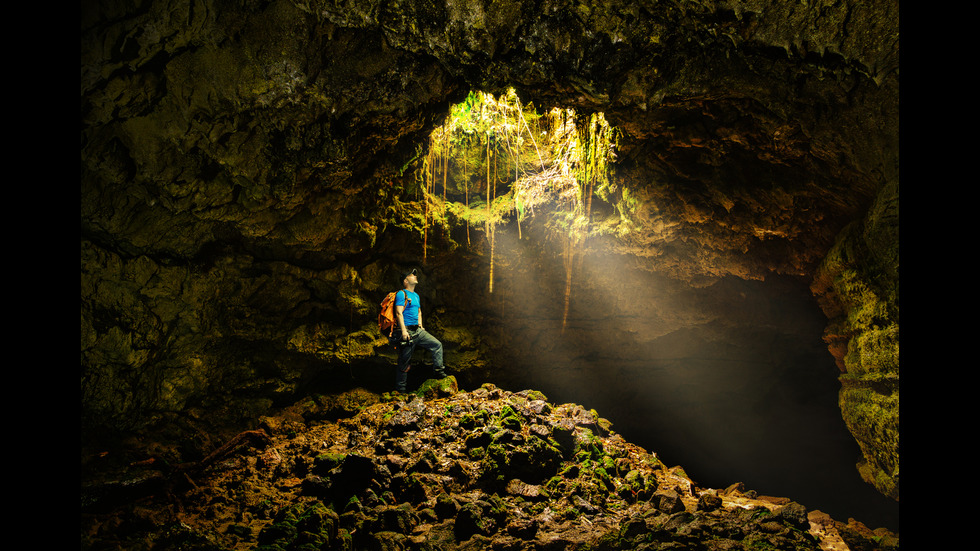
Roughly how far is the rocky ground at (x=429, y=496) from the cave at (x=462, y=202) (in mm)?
134

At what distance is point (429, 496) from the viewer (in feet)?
12.0

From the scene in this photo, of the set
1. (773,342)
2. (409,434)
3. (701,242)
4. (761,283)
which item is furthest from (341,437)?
(773,342)

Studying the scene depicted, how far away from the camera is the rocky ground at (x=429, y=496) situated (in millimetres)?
3002

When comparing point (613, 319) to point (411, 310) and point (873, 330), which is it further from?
point (873, 330)

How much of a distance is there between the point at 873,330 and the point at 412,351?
500 centimetres

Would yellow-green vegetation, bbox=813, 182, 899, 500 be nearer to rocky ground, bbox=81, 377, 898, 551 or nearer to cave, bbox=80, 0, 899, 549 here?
cave, bbox=80, 0, 899, 549

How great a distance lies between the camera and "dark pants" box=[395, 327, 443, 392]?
225 inches

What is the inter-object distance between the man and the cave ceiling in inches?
59.8

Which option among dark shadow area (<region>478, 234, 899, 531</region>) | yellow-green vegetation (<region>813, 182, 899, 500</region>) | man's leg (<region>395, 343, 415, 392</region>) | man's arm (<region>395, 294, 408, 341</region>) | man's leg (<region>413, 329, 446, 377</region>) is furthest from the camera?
dark shadow area (<region>478, 234, 899, 531</region>)

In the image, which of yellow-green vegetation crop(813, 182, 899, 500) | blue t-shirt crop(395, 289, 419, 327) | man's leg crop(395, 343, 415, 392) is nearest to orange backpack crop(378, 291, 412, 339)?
blue t-shirt crop(395, 289, 419, 327)

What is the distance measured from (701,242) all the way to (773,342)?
3.46 m

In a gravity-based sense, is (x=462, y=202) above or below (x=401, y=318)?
above

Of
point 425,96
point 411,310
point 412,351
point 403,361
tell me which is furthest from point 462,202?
point 425,96

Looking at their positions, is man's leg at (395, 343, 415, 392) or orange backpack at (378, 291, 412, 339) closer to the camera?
orange backpack at (378, 291, 412, 339)
